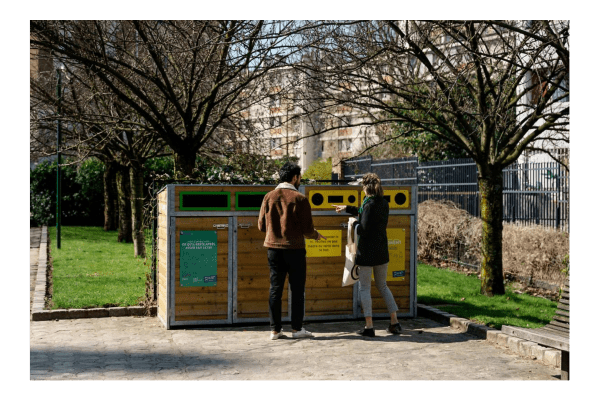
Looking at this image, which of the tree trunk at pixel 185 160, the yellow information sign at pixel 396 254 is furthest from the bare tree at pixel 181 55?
the yellow information sign at pixel 396 254

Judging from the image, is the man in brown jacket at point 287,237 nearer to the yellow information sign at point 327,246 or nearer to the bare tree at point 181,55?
the yellow information sign at point 327,246

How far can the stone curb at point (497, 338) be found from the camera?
6939mm

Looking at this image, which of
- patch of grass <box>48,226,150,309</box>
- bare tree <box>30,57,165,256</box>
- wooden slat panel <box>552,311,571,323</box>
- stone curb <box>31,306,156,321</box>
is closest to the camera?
wooden slat panel <box>552,311,571,323</box>

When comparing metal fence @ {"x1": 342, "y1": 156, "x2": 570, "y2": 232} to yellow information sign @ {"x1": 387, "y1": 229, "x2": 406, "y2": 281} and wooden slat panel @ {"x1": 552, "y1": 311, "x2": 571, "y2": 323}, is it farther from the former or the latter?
wooden slat panel @ {"x1": 552, "y1": 311, "x2": 571, "y2": 323}

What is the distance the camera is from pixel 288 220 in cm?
801

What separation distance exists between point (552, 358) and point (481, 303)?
3.36 metres

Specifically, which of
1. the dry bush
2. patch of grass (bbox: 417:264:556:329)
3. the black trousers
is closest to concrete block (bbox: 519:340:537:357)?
patch of grass (bbox: 417:264:556:329)

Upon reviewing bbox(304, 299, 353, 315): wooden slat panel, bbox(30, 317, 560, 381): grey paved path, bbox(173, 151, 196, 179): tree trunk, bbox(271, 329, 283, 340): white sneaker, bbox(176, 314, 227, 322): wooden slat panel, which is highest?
bbox(173, 151, 196, 179): tree trunk

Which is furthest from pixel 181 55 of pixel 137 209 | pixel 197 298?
pixel 137 209

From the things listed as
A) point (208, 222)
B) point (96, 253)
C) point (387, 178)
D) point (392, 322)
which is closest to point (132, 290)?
point (208, 222)

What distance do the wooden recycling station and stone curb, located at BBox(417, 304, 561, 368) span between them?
0.33 metres

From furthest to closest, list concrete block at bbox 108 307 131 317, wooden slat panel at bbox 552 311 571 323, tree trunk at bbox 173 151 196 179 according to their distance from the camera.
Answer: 1. tree trunk at bbox 173 151 196 179
2. concrete block at bbox 108 307 131 317
3. wooden slat panel at bbox 552 311 571 323

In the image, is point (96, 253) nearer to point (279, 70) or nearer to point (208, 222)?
point (279, 70)

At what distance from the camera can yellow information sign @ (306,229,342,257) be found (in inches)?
356
